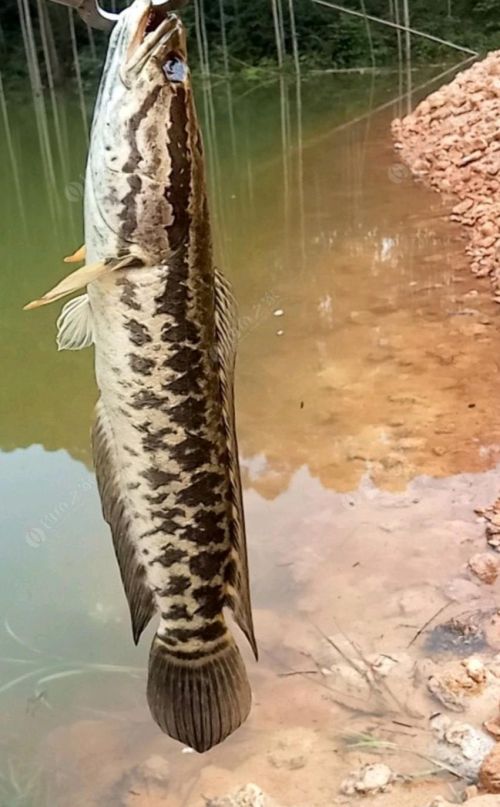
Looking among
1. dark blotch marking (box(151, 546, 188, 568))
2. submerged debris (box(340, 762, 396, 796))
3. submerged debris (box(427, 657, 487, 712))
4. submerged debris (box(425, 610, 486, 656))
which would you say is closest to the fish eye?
dark blotch marking (box(151, 546, 188, 568))

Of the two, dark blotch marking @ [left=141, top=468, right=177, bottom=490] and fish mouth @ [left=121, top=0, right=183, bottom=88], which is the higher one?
fish mouth @ [left=121, top=0, right=183, bottom=88]

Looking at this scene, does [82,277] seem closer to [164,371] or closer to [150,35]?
[164,371]

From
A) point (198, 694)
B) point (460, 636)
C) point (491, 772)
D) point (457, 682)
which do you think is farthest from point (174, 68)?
point (460, 636)

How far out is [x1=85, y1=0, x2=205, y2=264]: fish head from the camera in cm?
159

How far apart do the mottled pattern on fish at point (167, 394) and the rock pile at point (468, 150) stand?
16.9 feet

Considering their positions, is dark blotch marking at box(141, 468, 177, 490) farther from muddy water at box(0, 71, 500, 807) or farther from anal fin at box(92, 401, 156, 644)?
muddy water at box(0, 71, 500, 807)

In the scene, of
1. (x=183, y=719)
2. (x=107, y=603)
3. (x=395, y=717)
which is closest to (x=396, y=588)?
(x=395, y=717)

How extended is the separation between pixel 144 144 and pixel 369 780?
2218mm

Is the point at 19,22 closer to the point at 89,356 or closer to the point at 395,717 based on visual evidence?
the point at 89,356

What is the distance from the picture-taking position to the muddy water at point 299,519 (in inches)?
134

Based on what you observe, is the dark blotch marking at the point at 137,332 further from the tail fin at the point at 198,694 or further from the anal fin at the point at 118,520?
the tail fin at the point at 198,694

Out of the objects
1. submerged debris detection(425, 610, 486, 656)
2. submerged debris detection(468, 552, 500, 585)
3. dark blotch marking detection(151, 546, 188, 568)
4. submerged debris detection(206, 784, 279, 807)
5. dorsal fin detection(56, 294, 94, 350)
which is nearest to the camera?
dorsal fin detection(56, 294, 94, 350)

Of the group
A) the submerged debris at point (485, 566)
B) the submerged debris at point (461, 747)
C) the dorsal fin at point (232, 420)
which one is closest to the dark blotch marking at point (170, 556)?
the dorsal fin at point (232, 420)

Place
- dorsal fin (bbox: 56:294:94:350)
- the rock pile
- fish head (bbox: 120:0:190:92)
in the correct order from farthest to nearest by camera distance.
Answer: the rock pile < dorsal fin (bbox: 56:294:94:350) < fish head (bbox: 120:0:190:92)
